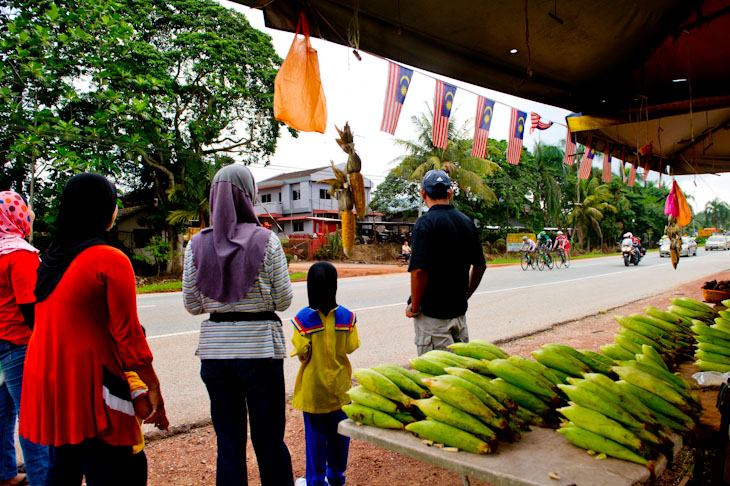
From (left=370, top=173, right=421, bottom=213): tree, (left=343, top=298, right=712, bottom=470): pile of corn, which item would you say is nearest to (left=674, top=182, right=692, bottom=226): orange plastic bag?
(left=343, top=298, right=712, bottom=470): pile of corn

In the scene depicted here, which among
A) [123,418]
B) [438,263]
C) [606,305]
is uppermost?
[438,263]

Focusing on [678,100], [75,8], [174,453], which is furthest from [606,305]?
[75,8]

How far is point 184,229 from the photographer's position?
19.0m

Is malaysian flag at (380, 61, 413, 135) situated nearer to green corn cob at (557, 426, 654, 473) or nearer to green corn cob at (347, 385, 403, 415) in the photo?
green corn cob at (347, 385, 403, 415)

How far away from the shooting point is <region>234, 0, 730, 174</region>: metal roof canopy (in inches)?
107

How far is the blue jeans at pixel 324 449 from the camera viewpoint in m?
2.50

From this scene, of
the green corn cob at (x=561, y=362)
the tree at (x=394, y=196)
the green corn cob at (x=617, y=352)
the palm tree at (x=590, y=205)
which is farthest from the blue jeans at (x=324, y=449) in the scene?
the palm tree at (x=590, y=205)

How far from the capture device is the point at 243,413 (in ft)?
7.09

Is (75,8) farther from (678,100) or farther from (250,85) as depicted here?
(678,100)

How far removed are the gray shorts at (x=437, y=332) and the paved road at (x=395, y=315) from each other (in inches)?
87.4

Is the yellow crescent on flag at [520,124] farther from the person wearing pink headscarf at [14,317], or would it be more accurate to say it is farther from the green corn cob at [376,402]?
the person wearing pink headscarf at [14,317]

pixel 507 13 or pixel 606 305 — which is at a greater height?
pixel 507 13

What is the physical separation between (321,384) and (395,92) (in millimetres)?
4065

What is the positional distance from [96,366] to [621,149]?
6.64m
